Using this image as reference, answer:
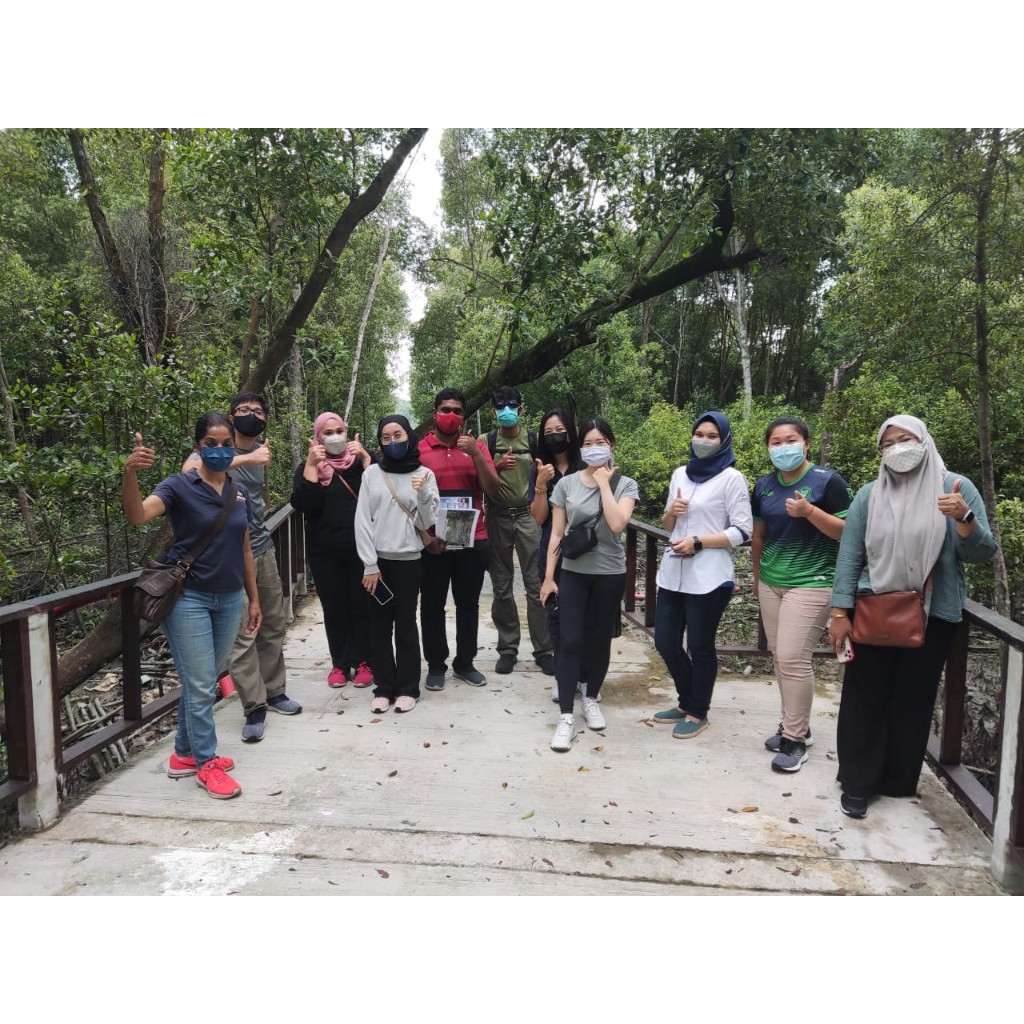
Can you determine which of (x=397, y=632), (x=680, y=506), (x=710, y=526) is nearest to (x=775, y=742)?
(x=710, y=526)

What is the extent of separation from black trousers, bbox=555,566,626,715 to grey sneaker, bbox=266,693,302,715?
4.86 ft

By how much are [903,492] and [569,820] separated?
1.81 m

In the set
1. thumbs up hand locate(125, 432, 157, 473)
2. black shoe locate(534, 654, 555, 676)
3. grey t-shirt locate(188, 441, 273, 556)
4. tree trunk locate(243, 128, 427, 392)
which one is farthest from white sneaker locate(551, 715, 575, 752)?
tree trunk locate(243, 128, 427, 392)

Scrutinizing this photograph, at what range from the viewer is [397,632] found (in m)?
3.62

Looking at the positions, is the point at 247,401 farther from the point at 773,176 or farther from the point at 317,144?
the point at 773,176

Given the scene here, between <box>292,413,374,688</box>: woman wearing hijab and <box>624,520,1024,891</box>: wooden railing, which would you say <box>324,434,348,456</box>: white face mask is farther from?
<box>624,520,1024,891</box>: wooden railing

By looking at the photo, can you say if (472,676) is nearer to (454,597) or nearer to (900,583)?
(454,597)

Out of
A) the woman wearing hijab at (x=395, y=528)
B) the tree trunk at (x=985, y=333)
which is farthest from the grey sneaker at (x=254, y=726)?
the tree trunk at (x=985, y=333)

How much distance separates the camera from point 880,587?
2492mm

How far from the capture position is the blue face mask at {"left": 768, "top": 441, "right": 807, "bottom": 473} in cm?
291

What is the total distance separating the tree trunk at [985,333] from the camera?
6.46 metres

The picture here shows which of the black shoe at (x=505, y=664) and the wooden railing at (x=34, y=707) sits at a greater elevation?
the wooden railing at (x=34, y=707)

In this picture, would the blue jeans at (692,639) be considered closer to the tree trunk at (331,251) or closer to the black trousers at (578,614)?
the black trousers at (578,614)

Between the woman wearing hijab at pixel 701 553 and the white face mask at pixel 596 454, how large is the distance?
0.36 m
